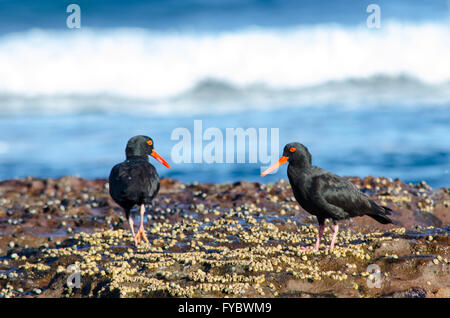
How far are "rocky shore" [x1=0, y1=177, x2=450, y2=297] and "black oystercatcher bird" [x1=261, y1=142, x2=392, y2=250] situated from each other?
0.41m

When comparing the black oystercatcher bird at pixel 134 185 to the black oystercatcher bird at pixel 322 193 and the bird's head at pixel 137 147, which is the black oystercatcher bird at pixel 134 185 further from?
the black oystercatcher bird at pixel 322 193

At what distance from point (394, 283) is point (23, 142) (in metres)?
18.3

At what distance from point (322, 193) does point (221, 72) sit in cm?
2333

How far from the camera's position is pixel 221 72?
96.6 ft

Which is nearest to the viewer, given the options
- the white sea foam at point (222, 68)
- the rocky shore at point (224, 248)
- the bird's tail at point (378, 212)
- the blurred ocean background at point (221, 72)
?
the rocky shore at point (224, 248)

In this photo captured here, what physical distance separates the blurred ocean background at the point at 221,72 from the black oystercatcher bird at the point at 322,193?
1327cm

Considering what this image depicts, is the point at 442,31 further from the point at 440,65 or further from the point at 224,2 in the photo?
the point at 224,2

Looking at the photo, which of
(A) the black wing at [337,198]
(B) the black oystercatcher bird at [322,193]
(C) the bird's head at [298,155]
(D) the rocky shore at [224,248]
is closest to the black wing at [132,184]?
(D) the rocky shore at [224,248]

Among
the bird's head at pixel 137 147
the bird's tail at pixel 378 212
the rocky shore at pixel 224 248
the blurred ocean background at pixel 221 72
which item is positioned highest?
the blurred ocean background at pixel 221 72

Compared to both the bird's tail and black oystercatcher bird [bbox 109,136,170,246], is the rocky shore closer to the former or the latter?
the bird's tail

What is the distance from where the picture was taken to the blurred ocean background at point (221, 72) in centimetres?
2284

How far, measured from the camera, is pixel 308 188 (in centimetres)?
684

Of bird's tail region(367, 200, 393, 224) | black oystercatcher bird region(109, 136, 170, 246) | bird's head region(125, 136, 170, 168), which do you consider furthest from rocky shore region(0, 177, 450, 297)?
bird's head region(125, 136, 170, 168)
